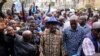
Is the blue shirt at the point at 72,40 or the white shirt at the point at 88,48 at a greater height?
the white shirt at the point at 88,48

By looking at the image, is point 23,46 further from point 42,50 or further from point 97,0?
point 97,0

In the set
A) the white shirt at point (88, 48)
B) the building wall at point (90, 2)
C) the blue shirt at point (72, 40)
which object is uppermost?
the white shirt at point (88, 48)

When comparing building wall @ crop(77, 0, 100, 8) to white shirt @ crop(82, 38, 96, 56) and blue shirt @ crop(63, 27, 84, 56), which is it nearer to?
blue shirt @ crop(63, 27, 84, 56)

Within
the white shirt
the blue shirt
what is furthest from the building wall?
the white shirt

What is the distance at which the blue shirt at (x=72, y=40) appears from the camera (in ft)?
33.7

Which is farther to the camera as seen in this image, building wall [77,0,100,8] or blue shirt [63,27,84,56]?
building wall [77,0,100,8]

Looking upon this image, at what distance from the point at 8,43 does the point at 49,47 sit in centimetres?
113

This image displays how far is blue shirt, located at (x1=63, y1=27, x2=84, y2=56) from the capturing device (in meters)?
10.3

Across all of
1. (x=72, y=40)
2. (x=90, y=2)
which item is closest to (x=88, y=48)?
(x=72, y=40)

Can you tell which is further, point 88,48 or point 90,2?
point 90,2

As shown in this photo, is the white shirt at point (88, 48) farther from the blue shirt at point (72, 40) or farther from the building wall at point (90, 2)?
the building wall at point (90, 2)

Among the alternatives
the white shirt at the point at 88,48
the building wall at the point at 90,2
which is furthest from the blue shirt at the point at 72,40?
the building wall at the point at 90,2

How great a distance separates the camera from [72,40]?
10305 millimetres

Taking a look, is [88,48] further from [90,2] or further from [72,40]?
[90,2]
